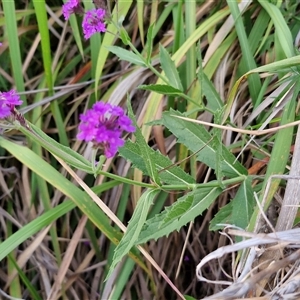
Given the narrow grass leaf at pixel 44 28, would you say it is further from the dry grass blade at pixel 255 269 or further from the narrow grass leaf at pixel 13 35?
the dry grass blade at pixel 255 269

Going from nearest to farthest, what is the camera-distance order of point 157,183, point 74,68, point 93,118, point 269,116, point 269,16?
point 93,118, point 157,183, point 269,116, point 269,16, point 74,68

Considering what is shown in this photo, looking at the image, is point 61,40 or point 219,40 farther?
point 61,40

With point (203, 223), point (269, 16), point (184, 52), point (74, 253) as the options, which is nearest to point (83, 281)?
point (74, 253)

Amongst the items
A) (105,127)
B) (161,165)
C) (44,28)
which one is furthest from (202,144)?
(44,28)

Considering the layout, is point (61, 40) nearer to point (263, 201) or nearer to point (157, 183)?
point (157, 183)

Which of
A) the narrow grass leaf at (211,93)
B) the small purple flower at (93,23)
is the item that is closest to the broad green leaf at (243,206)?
the narrow grass leaf at (211,93)

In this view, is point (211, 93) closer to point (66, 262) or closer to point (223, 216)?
point (223, 216)
